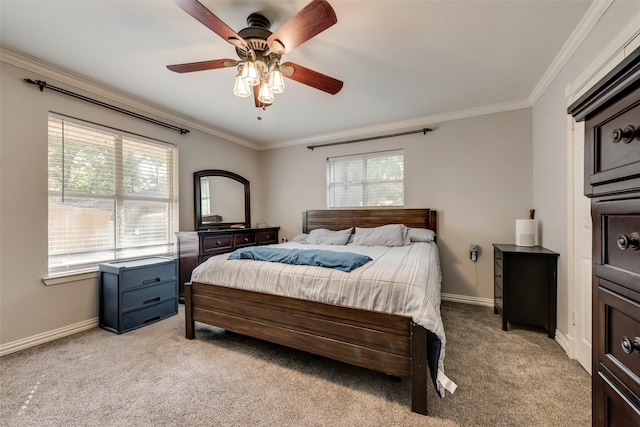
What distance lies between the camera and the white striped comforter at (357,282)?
5.34 ft

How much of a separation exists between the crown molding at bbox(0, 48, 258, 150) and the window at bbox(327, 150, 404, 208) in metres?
2.19

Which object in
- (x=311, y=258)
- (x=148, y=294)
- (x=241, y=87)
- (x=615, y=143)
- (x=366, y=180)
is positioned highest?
(x=241, y=87)

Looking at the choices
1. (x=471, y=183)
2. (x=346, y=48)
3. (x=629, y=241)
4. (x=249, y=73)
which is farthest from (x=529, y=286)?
(x=249, y=73)

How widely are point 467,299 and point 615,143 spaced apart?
11.2 feet

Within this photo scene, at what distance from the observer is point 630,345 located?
0.60 m

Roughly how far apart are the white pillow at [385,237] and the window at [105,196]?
8.46 ft

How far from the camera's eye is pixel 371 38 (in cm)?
208

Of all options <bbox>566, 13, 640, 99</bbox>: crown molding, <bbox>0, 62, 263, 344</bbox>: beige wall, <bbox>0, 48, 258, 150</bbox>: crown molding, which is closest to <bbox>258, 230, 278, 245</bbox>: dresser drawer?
<bbox>0, 48, 258, 150</bbox>: crown molding

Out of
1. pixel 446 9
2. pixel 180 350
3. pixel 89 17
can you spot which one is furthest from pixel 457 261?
pixel 89 17

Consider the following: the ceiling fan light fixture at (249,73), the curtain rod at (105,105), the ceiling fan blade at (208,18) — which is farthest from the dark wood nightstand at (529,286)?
the curtain rod at (105,105)

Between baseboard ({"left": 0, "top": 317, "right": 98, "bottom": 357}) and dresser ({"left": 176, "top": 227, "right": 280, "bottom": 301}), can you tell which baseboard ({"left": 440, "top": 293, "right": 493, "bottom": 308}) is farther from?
baseboard ({"left": 0, "top": 317, "right": 98, "bottom": 357})

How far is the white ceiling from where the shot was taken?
5.90 ft

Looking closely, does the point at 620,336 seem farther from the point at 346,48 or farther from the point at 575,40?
the point at 575,40

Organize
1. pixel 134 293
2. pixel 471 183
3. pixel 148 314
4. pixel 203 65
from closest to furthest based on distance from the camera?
pixel 203 65
pixel 134 293
pixel 148 314
pixel 471 183
